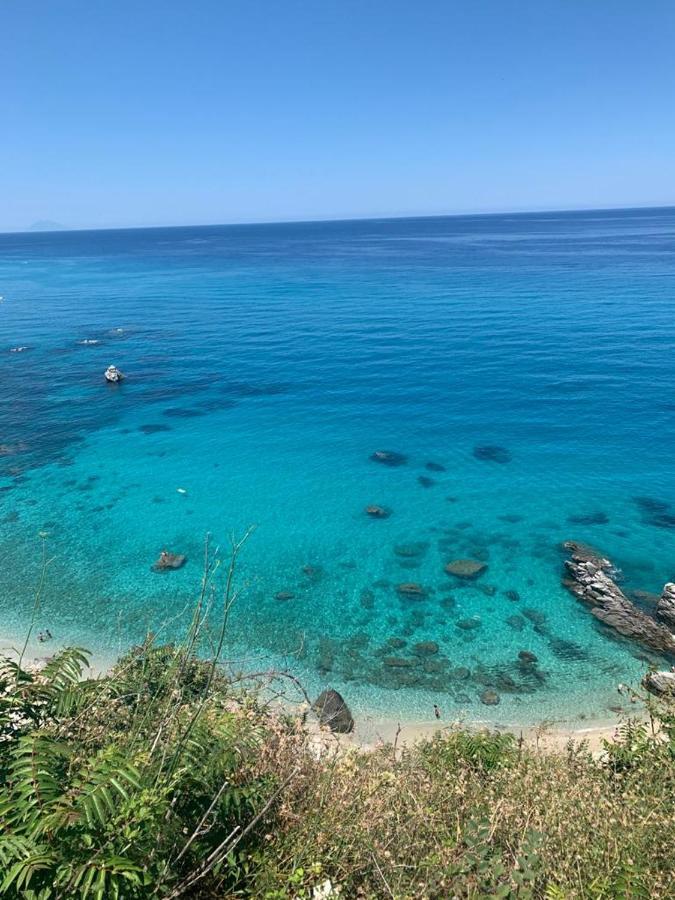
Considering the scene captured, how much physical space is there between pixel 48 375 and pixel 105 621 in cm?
3855

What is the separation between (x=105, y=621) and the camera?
22188 millimetres

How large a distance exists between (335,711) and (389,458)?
812 inches

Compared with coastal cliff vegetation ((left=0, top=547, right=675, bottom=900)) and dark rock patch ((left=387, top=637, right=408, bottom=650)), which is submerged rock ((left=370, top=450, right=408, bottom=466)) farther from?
coastal cliff vegetation ((left=0, top=547, right=675, bottom=900))

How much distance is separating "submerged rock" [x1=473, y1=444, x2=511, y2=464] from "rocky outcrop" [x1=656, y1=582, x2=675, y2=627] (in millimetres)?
14943

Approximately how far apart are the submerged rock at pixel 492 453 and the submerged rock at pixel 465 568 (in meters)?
11.5

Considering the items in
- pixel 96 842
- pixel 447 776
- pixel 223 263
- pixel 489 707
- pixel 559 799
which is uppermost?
pixel 223 263

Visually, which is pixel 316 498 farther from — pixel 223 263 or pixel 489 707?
pixel 223 263

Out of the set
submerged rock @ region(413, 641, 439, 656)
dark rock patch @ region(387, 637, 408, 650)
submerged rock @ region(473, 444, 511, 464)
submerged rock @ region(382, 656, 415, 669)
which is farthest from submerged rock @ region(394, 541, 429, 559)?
submerged rock @ region(473, 444, 511, 464)

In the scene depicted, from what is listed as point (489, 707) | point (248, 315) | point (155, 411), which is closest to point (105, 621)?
point (489, 707)

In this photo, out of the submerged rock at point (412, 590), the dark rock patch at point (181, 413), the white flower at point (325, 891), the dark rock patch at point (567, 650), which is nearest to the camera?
the white flower at point (325, 891)

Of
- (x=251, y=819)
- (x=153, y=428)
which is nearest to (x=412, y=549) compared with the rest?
(x=251, y=819)

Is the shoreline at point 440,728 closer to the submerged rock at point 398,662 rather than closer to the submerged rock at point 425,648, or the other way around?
the submerged rock at point 398,662

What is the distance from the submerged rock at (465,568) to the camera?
25000 millimetres

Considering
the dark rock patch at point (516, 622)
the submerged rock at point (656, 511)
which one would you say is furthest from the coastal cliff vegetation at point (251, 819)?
the submerged rock at point (656, 511)
